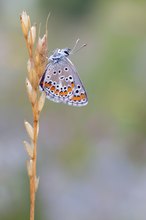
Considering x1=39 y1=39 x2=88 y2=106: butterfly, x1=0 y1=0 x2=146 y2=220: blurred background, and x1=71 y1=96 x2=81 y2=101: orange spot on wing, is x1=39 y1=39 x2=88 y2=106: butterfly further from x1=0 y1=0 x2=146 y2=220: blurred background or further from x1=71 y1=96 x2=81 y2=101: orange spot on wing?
x1=0 y1=0 x2=146 y2=220: blurred background

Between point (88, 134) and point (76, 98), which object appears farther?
point (88, 134)

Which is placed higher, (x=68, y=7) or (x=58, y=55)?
(x=68, y=7)

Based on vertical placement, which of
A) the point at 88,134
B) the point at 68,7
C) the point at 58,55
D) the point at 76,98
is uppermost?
the point at 68,7

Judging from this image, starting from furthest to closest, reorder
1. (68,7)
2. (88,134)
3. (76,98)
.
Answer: (68,7) < (88,134) < (76,98)

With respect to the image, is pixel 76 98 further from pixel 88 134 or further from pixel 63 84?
pixel 88 134

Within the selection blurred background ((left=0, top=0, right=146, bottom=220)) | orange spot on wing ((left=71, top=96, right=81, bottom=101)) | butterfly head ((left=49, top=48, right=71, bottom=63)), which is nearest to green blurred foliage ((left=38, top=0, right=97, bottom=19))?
blurred background ((left=0, top=0, right=146, bottom=220))

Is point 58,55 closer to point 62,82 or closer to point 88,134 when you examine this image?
point 62,82

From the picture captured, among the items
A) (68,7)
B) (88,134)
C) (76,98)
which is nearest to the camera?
(76,98)

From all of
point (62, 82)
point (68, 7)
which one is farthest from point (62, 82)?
point (68, 7)
